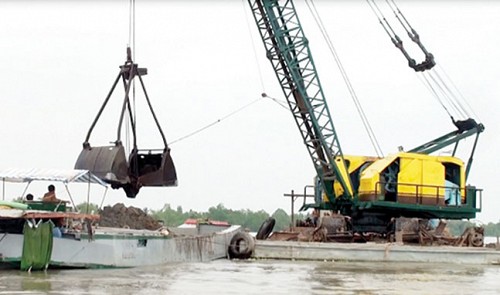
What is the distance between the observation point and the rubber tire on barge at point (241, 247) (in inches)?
1184

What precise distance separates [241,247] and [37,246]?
37.5 ft

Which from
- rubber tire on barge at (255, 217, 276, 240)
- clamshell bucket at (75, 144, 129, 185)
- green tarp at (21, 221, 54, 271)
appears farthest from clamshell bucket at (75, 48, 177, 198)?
rubber tire on barge at (255, 217, 276, 240)

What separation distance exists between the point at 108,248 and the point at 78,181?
192 centimetres

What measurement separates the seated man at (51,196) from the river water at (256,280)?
2150 millimetres

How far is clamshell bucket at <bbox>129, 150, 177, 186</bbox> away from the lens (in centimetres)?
2534

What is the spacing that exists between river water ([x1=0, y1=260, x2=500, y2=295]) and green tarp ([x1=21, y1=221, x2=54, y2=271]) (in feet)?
1.06

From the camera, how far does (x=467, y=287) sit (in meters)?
21.3

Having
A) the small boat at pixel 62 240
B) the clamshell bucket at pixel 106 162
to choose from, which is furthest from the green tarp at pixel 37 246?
the clamshell bucket at pixel 106 162

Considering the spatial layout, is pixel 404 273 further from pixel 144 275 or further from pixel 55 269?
pixel 55 269

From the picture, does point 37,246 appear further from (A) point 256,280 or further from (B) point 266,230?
(B) point 266,230

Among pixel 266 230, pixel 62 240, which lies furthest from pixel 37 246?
pixel 266 230

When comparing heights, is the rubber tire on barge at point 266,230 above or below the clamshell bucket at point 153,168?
below

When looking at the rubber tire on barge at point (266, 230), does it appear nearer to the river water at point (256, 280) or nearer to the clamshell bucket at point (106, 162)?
the river water at point (256, 280)

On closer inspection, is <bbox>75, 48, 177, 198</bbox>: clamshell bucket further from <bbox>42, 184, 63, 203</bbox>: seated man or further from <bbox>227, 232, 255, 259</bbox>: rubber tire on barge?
<bbox>227, 232, 255, 259</bbox>: rubber tire on barge
